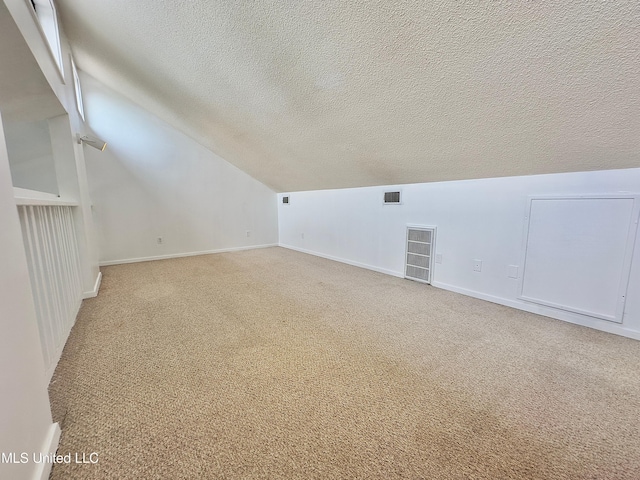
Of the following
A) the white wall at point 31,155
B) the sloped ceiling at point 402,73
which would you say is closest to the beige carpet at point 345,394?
the sloped ceiling at point 402,73

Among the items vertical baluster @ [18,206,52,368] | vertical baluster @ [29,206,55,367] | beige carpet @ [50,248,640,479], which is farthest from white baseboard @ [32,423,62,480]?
vertical baluster @ [29,206,55,367]

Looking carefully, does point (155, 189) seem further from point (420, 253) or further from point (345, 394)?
point (345, 394)

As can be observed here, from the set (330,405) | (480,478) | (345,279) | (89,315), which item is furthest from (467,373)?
(89,315)

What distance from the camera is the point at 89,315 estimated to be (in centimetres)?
214

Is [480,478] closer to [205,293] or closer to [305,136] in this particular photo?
[205,293]

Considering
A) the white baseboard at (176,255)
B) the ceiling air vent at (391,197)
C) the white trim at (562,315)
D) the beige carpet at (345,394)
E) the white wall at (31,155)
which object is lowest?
the beige carpet at (345,394)

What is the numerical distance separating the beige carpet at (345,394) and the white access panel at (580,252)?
0.70 feet

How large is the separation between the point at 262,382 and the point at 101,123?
14.7 feet

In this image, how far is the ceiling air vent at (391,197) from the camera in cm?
317

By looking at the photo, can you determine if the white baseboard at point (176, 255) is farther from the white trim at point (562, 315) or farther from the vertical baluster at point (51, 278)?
the white trim at point (562, 315)

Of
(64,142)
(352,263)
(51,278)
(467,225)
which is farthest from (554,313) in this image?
(64,142)

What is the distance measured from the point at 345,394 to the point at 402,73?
5.71ft

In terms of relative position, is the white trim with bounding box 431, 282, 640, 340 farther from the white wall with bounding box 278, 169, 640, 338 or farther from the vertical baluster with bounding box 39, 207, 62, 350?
the vertical baluster with bounding box 39, 207, 62, 350

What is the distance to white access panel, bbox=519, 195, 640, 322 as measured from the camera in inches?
68.4
